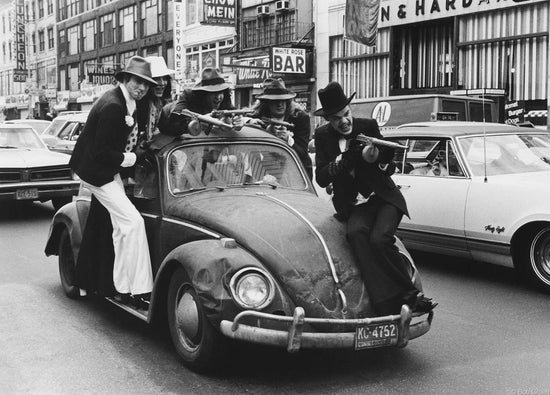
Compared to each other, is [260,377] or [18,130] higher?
[18,130]

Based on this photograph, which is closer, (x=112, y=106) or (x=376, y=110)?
(x=112, y=106)

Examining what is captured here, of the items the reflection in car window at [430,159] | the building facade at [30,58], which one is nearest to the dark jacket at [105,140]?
the reflection in car window at [430,159]

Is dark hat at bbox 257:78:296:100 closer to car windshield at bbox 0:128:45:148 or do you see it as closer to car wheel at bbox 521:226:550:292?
car wheel at bbox 521:226:550:292

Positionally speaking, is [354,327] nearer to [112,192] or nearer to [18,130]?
[112,192]

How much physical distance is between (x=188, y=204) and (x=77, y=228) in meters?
1.65

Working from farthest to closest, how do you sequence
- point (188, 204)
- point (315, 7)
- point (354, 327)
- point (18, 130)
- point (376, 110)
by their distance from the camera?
1. point (315, 7)
2. point (376, 110)
3. point (18, 130)
4. point (188, 204)
5. point (354, 327)

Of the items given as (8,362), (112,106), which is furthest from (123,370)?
(112,106)

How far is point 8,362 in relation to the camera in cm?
514

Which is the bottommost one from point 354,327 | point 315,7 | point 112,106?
point 354,327

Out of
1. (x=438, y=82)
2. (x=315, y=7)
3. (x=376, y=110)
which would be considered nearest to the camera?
(x=376, y=110)

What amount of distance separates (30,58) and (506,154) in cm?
6587

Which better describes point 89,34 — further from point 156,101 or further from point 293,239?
point 293,239

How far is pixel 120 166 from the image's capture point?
5.89 m

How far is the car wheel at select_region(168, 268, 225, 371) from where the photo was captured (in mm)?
4660
